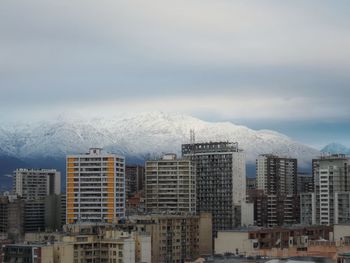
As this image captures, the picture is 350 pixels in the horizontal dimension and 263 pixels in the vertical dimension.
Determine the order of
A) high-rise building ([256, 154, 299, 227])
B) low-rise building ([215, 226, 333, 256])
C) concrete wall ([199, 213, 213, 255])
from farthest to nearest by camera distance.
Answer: high-rise building ([256, 154, 299, 227]) → concrete wall ([199, 213, 213, 255]) → low-rise building ([215, 226, 333, 256])

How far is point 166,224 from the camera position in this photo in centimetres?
6112

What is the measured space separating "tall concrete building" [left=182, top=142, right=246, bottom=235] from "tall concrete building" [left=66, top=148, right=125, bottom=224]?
9.71 meters

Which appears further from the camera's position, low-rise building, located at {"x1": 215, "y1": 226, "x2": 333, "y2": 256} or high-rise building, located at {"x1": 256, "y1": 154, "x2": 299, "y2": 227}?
high-rise building, located at {"x1": 256, "y1": 154, "x2": 299, "y2": 227}

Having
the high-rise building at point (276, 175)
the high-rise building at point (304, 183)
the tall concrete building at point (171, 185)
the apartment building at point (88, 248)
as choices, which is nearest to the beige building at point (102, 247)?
the apartment building at point (88, 248)

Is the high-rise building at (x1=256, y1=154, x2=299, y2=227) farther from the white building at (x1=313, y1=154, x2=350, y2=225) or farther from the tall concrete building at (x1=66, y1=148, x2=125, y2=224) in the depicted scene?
the tall concrete building at (x1=66, y1=148, x2=125, y2=224)

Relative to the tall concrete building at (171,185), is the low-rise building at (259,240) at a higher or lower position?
lower

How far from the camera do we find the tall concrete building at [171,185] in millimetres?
78369

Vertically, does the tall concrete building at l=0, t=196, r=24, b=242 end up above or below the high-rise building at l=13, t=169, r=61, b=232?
below

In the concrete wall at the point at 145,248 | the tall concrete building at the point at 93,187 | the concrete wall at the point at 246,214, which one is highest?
the tall concrete building at the point at 93,187

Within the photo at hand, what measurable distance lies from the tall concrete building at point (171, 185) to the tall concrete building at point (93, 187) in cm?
533

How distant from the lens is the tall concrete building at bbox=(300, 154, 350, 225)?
79.5 meters

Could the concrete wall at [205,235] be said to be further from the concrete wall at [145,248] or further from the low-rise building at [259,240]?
the concrete wall at [145,248]

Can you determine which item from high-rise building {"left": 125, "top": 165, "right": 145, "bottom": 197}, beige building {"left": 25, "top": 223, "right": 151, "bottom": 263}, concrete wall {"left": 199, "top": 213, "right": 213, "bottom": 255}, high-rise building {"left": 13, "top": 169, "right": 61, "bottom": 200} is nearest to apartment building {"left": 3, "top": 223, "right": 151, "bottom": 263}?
beige building {"left": 25, "top": 223, "right": 151, "bottom": 263}

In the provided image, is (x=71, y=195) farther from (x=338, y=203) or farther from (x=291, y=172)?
(x=291, y=172)
